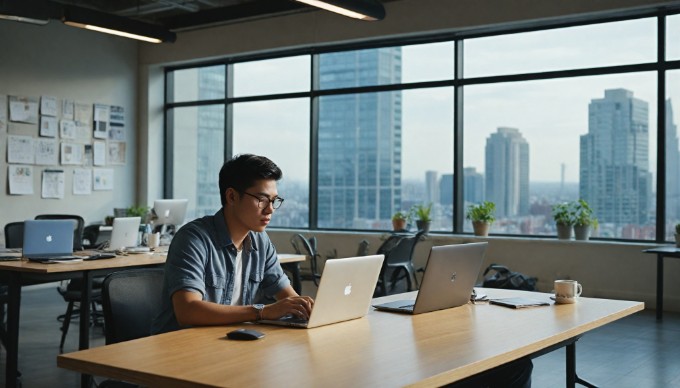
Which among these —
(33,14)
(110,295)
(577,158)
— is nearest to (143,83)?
(33,14)

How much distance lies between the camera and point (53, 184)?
9516 millimetres

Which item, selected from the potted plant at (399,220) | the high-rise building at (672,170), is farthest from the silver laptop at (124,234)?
the high-rise building at (672,170)

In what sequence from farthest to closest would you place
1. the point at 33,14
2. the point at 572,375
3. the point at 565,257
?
1. the point at 565,257
2. the point at 33,14
3. the point at 572,375

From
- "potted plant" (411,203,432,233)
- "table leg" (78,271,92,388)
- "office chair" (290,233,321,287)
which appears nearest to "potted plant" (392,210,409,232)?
"potted plant" (411,203,432,233)

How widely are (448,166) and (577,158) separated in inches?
56.9

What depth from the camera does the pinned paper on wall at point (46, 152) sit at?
9.33 metres

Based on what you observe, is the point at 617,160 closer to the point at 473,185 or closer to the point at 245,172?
the point at 473,185

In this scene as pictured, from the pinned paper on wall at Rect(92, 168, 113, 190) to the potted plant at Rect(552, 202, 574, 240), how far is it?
5.66 meters

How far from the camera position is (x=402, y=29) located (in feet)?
28.7

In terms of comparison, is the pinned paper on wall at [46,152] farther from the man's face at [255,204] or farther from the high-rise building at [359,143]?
the man's face at [255,204]

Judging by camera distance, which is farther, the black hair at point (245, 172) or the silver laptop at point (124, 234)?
the silver laptop at point (124, 234)

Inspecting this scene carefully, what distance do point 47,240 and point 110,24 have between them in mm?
3153

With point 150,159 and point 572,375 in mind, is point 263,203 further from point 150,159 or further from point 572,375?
point 150,159

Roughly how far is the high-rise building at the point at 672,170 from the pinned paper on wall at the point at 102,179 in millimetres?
6710
